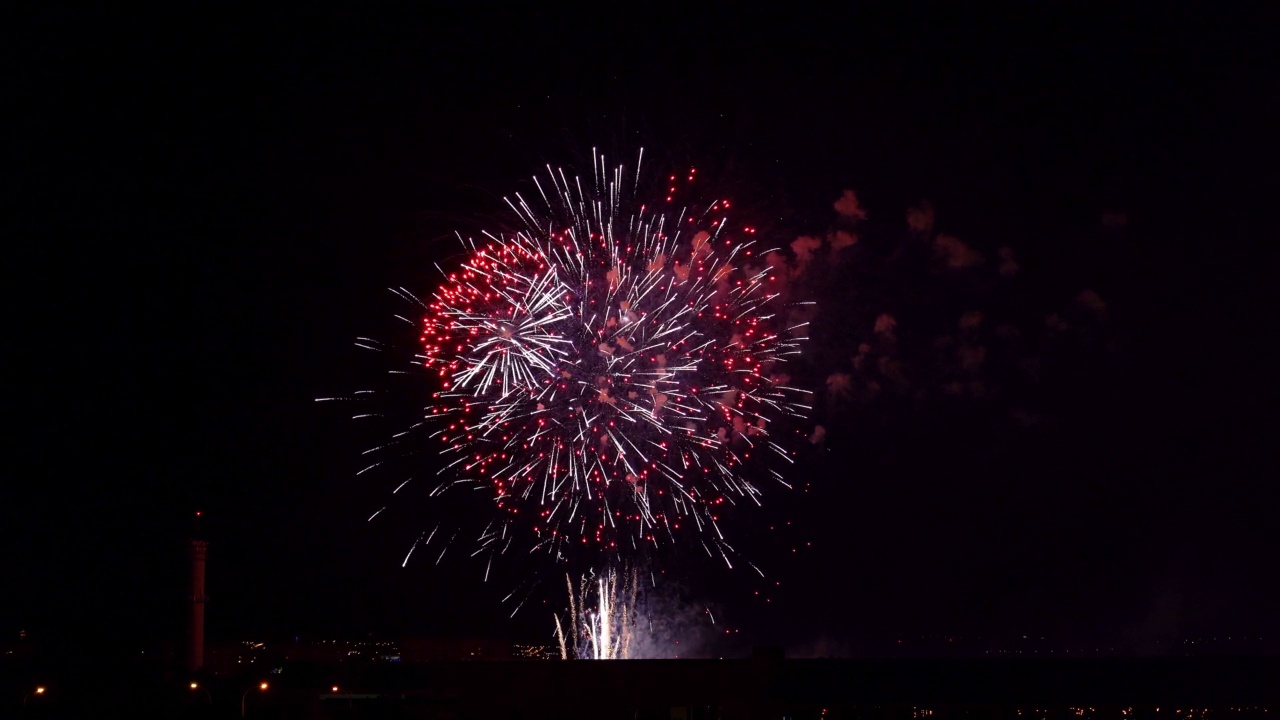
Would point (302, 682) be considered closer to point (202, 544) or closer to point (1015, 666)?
point (202, 544)

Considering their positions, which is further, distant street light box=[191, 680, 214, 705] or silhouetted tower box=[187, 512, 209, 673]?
silhouetted tower box=[187, 512, 209, 673]

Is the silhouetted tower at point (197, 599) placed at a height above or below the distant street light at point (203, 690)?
above

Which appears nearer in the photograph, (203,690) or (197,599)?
(203,690)

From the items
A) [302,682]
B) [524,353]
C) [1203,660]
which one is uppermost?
[524,353]

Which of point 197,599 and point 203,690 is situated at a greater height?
point 197,599

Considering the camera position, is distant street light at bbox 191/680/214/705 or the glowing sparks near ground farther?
the glowing sparks near ground

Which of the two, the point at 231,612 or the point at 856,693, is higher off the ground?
the point at 231,612

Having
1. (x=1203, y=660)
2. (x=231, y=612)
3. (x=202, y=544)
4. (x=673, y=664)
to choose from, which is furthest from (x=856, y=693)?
(x=1203, y=660)

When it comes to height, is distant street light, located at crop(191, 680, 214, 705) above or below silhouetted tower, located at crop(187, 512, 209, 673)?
below
